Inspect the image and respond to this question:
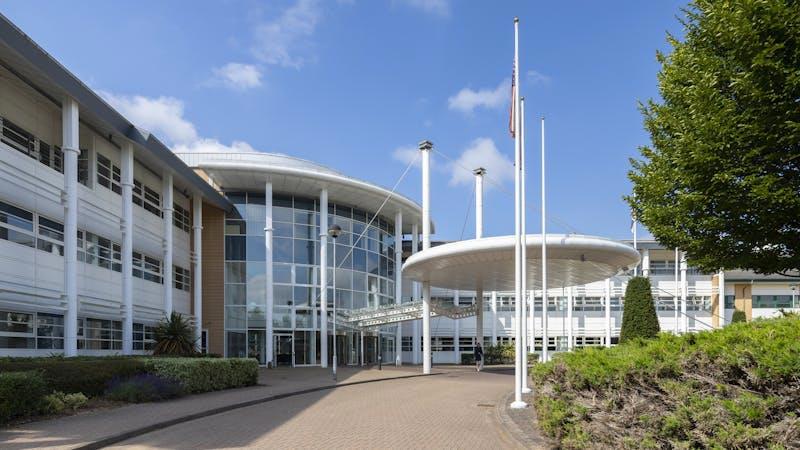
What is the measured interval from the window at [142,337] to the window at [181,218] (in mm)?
6891

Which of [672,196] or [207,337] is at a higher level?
[672,196]

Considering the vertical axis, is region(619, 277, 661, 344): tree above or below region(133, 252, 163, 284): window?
below

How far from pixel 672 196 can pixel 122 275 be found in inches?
847

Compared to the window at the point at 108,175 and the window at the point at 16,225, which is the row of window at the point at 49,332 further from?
the window at the point at 108,175

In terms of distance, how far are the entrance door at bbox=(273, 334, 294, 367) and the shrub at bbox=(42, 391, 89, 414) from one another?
25.6 metres

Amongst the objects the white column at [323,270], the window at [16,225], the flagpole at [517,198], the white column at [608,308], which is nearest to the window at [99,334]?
the window at [16,225]

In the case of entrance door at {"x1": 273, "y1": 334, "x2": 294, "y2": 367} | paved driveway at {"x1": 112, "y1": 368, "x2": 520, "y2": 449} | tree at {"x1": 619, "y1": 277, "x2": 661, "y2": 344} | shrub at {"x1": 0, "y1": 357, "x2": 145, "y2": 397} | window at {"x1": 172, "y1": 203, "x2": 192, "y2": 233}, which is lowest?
entrance door at {"x1": 273, "y1": 334, "x2": 294, "y2": 367}

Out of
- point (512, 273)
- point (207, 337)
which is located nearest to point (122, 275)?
point (207, 337)

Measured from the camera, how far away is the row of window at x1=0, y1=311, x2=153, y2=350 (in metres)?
20.7

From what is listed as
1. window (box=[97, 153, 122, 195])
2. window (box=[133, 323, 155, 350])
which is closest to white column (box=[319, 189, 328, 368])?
window (box=[133, 323, 155, 350])

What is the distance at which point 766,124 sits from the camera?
11.2 meters

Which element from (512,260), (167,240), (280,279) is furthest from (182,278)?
(512,260)

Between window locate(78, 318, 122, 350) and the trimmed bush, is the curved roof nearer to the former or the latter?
window locate(78, 318, 122, 350)

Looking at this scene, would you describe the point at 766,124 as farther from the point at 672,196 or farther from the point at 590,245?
the point at 590,245
